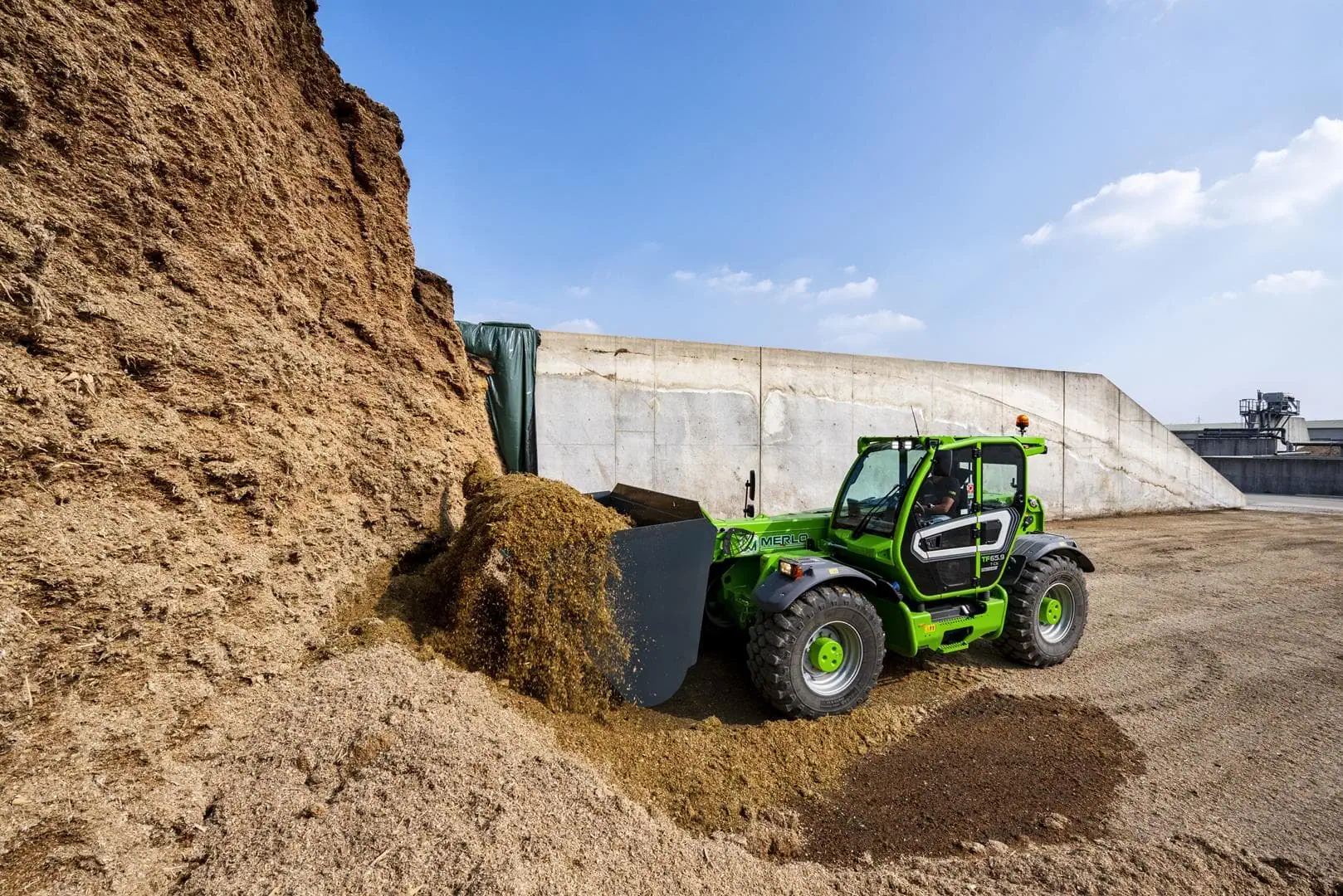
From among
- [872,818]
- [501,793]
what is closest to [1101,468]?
[872,818]

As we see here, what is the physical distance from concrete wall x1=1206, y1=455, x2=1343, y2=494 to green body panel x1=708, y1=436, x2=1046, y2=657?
21.6 metres

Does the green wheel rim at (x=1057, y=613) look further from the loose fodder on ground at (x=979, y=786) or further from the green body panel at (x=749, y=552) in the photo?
the green body panel at (x=749, y=552)

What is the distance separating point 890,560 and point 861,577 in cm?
31

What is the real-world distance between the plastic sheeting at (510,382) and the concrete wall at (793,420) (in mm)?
281

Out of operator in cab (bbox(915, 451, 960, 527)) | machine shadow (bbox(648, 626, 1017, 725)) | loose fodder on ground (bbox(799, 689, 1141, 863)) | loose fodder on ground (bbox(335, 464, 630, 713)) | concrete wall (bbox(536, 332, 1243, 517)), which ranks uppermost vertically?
concrete wall (bbox(536, 332, 1243, 517))

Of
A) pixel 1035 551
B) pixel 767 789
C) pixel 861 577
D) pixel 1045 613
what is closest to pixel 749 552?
pixel 861 577

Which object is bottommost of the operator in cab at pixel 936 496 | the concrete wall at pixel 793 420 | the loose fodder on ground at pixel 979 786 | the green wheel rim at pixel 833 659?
the loose fodder on ground at pixel 979 786

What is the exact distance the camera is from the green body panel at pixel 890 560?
3918mm

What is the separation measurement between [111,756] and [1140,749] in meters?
5.11

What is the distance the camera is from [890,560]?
12.8 ft

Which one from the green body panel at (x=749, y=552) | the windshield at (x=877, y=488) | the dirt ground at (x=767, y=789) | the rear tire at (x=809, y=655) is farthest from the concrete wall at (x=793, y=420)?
the rear tire at (x=809, y=655)

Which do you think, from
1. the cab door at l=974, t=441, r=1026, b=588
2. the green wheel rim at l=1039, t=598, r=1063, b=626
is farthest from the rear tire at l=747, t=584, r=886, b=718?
the green wheel rim at l=1039, t=598, r=1063, b=626

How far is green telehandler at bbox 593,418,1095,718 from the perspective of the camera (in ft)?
11.1

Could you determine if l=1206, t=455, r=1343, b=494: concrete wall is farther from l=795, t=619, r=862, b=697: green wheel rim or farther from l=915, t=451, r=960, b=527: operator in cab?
l=795, t=619, r=862, b=697: green wheel rim
